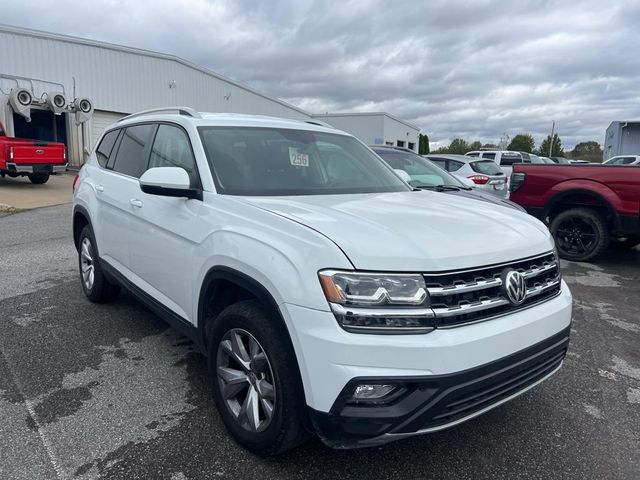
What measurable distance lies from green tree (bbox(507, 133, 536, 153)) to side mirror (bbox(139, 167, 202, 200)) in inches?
2948

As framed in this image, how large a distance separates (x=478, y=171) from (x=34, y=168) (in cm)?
1257

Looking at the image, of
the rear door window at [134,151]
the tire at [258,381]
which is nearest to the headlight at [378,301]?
the tire at [258,381]

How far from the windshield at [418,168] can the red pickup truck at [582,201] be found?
128 cm

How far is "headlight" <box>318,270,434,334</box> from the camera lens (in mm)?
2043

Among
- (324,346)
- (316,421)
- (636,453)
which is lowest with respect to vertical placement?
(636,453)

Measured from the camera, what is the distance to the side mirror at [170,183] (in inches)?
113

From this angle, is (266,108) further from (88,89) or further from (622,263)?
(622,263)

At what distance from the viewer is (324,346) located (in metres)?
2.03

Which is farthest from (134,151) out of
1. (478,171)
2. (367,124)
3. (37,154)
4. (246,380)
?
(367,124)

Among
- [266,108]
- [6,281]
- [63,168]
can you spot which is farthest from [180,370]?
[266,108]

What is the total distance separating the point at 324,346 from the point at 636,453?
2.00 meters

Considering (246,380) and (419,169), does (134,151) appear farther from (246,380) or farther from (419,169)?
(419,169)

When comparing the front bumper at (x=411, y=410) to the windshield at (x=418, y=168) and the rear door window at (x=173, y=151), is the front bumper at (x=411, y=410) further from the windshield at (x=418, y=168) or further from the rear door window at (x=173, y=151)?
the windshield at (x=418, y=168)

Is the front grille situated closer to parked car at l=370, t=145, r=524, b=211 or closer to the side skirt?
the side skirt
